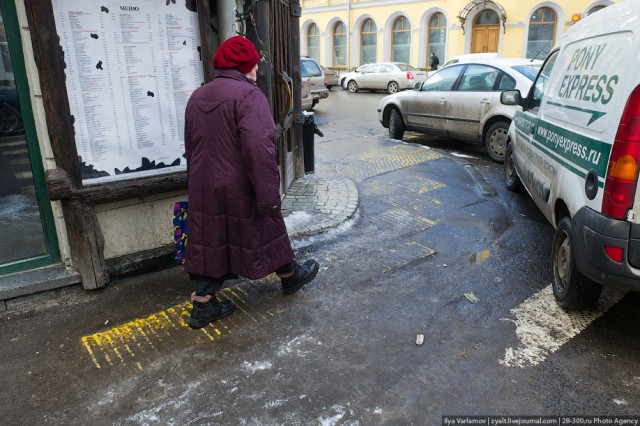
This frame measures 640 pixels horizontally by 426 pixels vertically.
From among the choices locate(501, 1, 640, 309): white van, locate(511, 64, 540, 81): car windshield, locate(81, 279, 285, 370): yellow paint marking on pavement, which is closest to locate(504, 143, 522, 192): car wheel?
locate(501, 1, 640, 309): white van

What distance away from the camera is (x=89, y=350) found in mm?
3447

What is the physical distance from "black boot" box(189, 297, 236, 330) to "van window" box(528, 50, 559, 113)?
144 inches

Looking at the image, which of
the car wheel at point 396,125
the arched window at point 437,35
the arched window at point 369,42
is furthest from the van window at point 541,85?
the arched window at point 369,42

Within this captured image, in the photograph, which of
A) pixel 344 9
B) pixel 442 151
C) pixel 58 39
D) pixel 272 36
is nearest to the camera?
pixel 58 39

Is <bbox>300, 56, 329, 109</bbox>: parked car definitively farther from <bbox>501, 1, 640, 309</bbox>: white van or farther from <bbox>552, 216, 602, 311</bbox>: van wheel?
<bbox>552, 216, 602, 311</bbox>: van wheel

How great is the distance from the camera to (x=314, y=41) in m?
33.3

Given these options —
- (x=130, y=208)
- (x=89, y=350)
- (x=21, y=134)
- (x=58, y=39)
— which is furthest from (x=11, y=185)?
(x=89, y=350)

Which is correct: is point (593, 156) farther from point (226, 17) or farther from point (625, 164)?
point (226, 17)

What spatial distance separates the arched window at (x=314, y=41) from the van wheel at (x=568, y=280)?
101 feet

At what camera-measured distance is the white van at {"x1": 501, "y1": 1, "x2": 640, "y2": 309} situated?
9.97 ft

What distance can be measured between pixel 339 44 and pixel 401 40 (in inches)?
184

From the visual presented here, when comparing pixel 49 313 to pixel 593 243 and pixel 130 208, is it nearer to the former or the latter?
pixel 130 208

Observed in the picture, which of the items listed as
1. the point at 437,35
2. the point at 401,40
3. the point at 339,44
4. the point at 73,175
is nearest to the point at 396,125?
the point at 73,175

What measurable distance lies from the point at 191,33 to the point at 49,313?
101 inches
